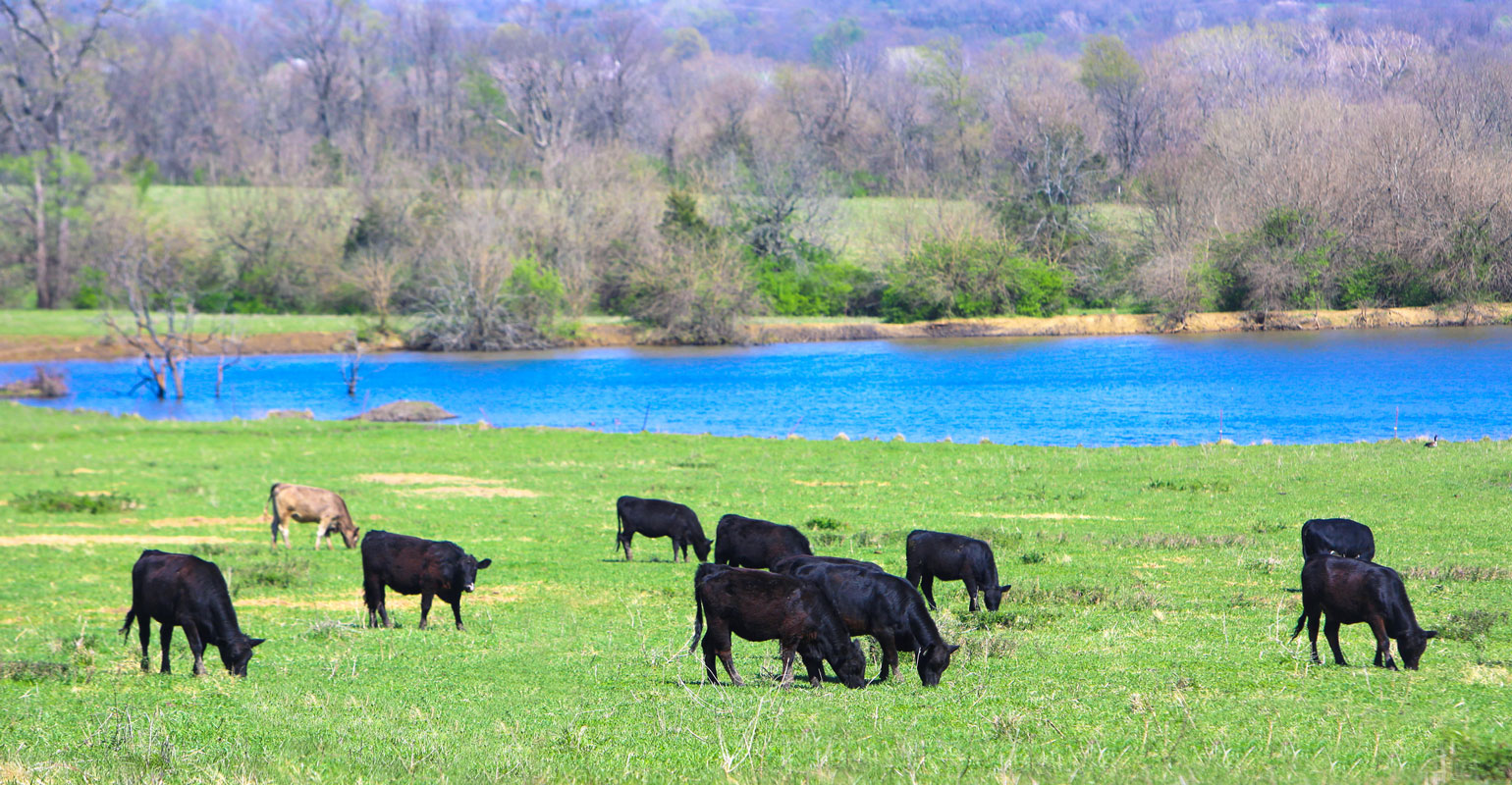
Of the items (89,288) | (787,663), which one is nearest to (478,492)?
(787,663)

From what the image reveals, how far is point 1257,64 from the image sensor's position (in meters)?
143

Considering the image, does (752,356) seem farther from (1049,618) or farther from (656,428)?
(1049,618)

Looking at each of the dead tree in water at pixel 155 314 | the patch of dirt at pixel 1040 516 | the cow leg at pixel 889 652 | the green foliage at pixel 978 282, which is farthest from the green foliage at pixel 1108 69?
the cow leg at pixel 889 652

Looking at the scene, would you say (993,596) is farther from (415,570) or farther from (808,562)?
(415,570)

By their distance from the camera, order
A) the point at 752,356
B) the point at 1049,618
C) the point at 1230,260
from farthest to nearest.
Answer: the point at 1230,260
the point at 752,356
the point at 1049,618

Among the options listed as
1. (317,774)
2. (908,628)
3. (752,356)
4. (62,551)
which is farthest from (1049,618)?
(752,356)

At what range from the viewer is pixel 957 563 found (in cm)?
1455

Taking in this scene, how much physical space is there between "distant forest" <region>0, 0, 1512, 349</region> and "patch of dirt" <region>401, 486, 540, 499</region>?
4058cm

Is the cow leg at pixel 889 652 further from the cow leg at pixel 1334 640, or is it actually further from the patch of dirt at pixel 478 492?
the patch of dirt at pixel 478 492

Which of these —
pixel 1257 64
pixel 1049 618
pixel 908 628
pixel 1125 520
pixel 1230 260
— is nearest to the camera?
pixel 908 628

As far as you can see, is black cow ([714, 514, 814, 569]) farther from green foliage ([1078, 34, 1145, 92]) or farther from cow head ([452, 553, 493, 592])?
green foliage ([1078, 34, 1145, 92])

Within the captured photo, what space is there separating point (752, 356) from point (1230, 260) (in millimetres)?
33209

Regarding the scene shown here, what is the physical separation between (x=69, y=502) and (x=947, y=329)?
227ft

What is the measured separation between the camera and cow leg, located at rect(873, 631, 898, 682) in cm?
1071
